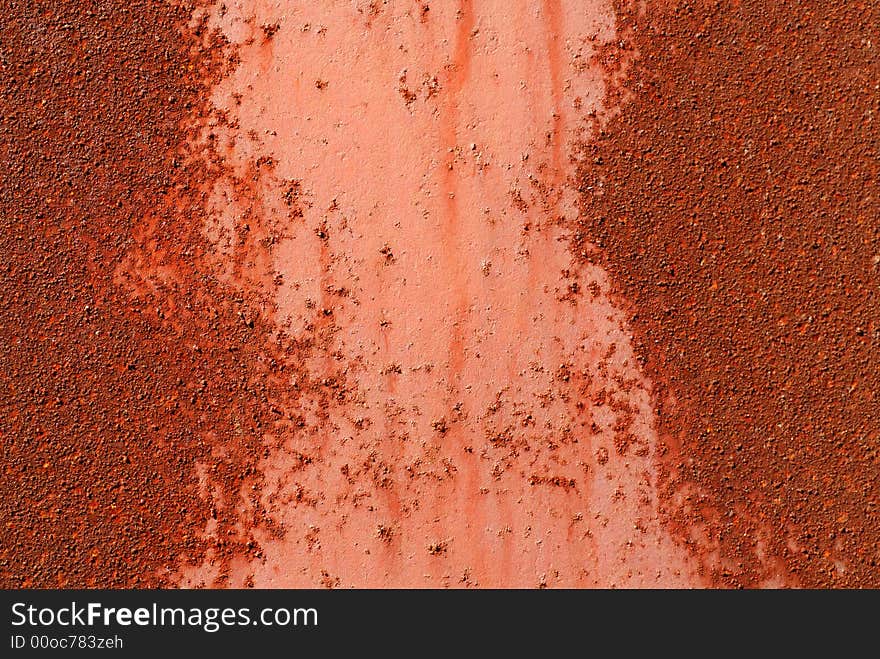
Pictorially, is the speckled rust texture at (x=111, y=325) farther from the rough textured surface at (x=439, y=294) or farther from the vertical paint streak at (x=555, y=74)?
the vertical paint streak at (x=555, y=74)

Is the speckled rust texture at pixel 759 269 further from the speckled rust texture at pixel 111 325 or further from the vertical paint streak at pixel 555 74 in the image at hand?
the speckled rust texture at pixel 111 325

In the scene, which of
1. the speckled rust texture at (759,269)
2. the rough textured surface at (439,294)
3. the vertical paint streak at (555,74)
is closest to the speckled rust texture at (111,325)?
the rough textured surface at (439,294)

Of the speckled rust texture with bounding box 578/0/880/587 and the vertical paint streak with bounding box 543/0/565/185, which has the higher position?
the vertical paint streak with bounding box 543/0/565/185

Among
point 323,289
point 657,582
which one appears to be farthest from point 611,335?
point 323,289

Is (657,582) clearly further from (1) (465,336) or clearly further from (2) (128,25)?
(2) (128,25)

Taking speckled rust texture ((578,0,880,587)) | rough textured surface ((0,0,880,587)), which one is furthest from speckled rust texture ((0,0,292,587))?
speckled rust texture ((578,0,880,587))

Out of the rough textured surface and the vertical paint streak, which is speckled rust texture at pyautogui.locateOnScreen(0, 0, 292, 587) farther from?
the vertical paint streak

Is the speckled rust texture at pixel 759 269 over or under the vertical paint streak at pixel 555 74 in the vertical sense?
under

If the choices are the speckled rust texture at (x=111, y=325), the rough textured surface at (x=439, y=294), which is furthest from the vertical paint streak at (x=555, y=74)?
the speckled rust texture at (x=111, y=325)
